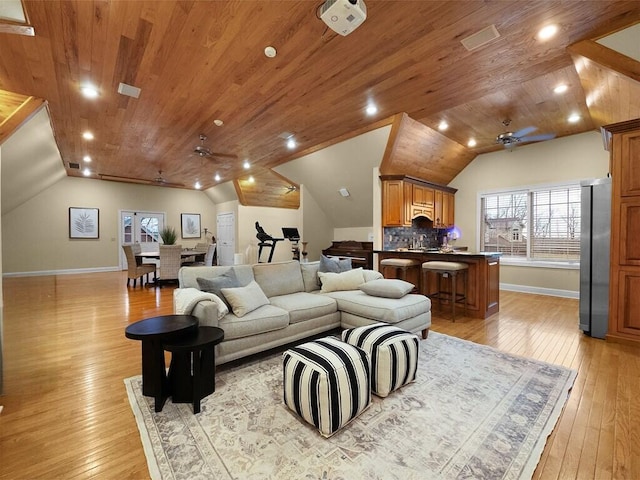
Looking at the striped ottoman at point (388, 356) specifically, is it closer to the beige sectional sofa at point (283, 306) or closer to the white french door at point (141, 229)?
the beige sectional sofa at point (283, 306)

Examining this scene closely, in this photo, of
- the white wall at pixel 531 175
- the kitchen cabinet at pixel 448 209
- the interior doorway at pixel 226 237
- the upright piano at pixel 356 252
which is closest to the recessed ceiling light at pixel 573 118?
the white wall at pixel 531 175

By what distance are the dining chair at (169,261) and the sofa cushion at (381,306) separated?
15.2 ft

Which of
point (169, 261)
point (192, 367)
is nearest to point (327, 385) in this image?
point (192, 367)

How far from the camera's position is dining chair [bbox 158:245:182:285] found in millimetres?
6410

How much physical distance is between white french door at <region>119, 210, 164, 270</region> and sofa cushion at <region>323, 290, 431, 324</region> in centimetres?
911

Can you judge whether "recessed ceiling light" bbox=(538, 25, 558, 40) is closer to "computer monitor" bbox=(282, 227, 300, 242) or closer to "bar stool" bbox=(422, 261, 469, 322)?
"bar stool" bbox=(422, 261, 469, 322)

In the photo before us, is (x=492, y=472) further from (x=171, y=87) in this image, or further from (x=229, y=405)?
(x=171, y=87)

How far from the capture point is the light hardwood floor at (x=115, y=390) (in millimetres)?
1533

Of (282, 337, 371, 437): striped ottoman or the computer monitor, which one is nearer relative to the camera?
(282, 337, 371, 437): striped ottoman

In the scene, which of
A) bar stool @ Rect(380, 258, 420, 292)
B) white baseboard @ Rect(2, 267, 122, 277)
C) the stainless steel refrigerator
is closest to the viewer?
the stainless steel refrigerator

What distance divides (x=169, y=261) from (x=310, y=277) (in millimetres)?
4363

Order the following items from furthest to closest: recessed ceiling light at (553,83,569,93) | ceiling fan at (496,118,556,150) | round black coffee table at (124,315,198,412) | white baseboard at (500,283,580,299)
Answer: white baseboard at (500,283,580,299)
ceiling fan at (496,118,556,150)
recessed ceiling light at (553,83,569,93)
round black coffee table at (124,315,198,412)

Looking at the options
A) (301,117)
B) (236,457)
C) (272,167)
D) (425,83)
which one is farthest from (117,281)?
(425,83)

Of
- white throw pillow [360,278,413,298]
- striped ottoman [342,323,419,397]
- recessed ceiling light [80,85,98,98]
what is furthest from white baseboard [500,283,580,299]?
recessed ceiling light [80,85,98,98]
